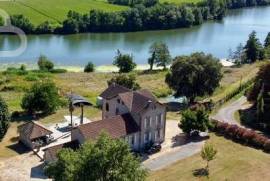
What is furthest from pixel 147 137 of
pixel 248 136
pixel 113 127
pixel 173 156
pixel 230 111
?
pixel 230 111

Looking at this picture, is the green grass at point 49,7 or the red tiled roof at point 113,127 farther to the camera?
the green grass at point 49,7

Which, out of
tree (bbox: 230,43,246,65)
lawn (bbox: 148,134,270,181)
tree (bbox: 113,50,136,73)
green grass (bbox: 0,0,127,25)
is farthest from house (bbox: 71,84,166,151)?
green grass (bbox: 0,0,127,25)

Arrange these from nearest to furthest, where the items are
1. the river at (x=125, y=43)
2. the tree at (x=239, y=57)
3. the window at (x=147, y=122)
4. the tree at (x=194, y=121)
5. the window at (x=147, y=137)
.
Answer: the window at (x=147, y=122) < the window at (x=147, y=137) < the tree at (x=194, y=121) < the tree at (x=239, y=57) < the river at (x=125, y=43)

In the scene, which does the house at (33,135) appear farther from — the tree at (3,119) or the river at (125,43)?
the river at (125,43)

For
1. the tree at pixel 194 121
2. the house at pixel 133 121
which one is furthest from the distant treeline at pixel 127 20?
the tree at pixel 194 121

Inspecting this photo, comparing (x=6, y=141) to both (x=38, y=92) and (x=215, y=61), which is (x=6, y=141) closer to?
(x=38, y=92)

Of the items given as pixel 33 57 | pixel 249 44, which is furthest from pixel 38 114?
pixel 249 44

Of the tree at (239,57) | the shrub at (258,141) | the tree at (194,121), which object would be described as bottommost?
the shrub at (258,141)
